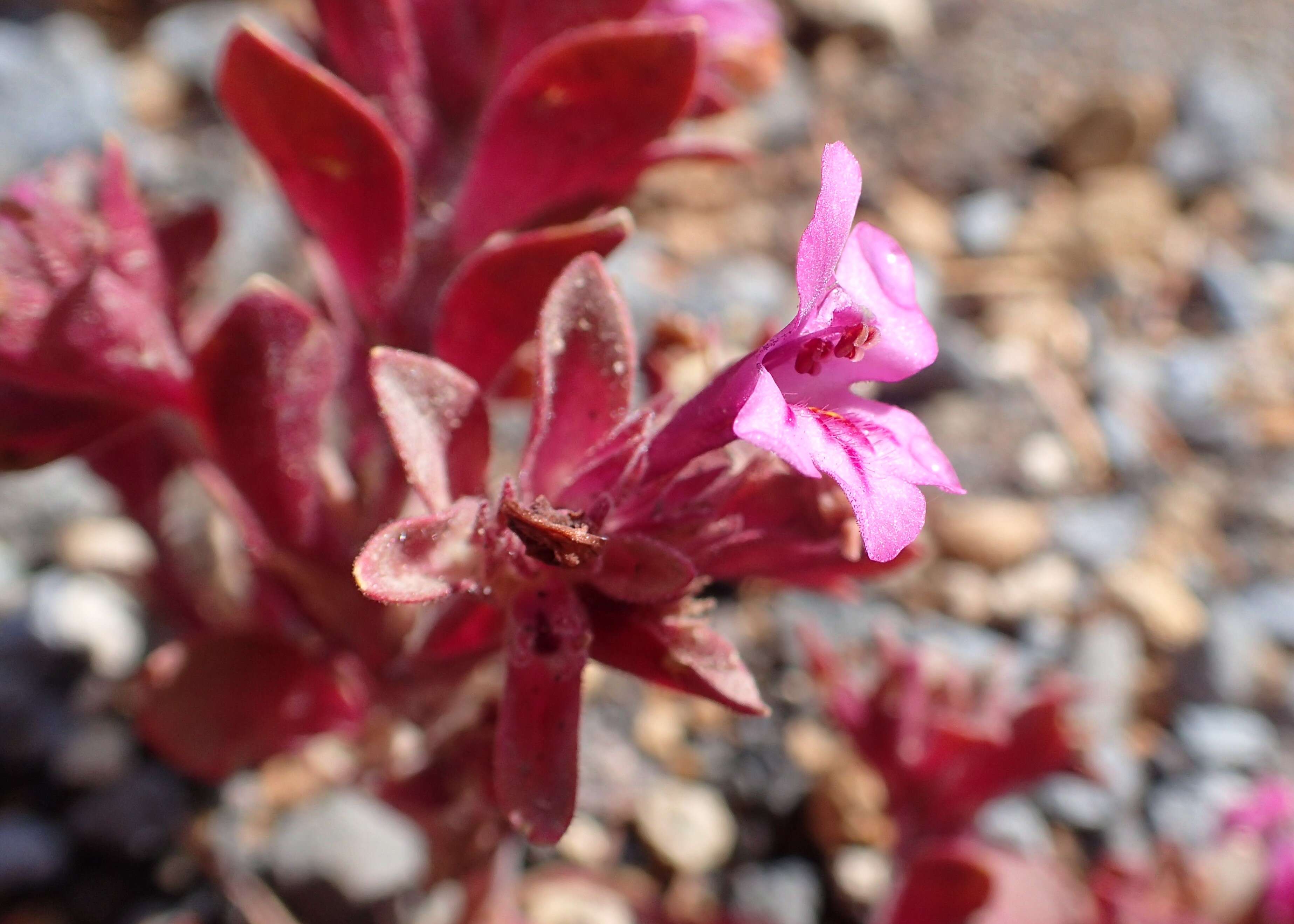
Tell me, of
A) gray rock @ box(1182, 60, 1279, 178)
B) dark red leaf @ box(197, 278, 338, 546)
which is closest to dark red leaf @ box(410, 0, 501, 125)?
dark red leaf @ box(197, 278, 338, 546)

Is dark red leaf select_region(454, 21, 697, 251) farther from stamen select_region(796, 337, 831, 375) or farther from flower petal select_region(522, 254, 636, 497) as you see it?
stamen select_region(796, 337, 831, 375)

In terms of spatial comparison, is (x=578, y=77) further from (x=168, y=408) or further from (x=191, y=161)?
(x=191, y=161)

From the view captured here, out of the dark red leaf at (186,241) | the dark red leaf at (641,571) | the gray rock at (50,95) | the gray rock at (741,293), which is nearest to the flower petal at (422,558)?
the dark red leaf at (641,571)

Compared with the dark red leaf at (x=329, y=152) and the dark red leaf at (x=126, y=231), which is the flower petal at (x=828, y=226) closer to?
the dark red leaf at (x=329, y=152)

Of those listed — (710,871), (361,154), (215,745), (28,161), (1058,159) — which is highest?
(361,154)

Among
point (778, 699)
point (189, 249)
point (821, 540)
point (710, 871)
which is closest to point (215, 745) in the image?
point (189, 249)

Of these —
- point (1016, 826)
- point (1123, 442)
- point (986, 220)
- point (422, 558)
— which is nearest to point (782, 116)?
point (986, 220)
